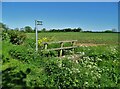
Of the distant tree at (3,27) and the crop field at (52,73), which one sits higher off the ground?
the distant tree at (3,27)

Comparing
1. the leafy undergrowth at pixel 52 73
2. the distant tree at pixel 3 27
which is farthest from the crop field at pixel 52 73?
the distant tree at pixel 3 27

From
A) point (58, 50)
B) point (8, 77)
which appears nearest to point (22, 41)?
point (58, 50)

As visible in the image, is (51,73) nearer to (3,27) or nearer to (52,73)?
(52,73)

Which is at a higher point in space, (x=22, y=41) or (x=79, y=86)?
(x=22, y=41)

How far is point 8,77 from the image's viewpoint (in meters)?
9.31

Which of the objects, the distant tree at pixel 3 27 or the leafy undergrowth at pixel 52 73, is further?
the distant tree at pixel 3 27

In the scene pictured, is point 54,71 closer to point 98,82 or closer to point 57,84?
point 57,84

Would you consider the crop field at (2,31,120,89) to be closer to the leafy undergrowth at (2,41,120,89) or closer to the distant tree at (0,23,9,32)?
the leafy undergrowth at (2,41,120,89)

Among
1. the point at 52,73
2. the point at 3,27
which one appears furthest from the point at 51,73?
the point at 3,27

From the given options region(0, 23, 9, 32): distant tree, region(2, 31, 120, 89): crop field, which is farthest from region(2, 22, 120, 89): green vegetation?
region(0, 23, 9, 32): distant tree

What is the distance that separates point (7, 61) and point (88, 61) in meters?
3.31

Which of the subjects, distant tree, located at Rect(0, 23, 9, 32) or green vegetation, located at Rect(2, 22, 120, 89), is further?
distant tree, located at Rect(0, 23, 9, 32)

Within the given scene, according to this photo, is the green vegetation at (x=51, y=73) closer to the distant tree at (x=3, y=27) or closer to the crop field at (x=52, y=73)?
the crop field at (x=52, y=73)

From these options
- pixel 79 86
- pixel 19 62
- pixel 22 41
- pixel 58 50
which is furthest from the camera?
pixel 22 41
